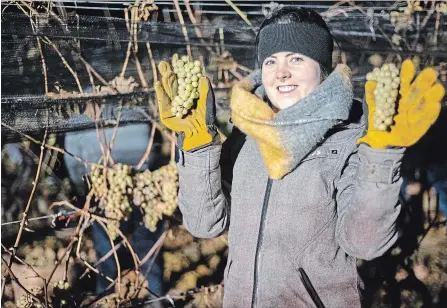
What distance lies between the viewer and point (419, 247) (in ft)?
8.48

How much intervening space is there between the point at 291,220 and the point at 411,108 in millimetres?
392

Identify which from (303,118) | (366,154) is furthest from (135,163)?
(366,154)

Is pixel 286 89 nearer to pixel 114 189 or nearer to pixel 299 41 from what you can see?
pixel 299 41

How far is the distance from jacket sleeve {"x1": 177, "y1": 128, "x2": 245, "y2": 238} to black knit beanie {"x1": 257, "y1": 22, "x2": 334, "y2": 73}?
0.26 m

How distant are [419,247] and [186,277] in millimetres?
1110

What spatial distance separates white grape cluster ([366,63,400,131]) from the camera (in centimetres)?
107

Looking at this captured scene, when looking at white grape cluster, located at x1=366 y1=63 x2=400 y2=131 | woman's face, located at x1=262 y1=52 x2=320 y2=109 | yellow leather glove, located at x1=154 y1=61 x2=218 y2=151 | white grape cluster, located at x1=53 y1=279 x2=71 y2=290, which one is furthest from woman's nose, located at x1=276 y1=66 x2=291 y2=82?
white grape cluster, located at x1=53 y1=279 x2=71 y2=290

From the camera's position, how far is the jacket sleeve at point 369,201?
1.12m

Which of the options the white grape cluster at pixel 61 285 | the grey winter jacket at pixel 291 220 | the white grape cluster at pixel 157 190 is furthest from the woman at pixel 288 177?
the white grape cluster at pixel 61 285

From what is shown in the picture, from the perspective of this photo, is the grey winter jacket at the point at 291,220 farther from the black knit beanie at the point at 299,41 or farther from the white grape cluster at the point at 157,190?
the white grape cluster at the point at 157,190

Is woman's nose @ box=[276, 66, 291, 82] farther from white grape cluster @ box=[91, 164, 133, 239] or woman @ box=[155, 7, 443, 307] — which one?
white grape cluster @ box=[91, 164, 133, 239]

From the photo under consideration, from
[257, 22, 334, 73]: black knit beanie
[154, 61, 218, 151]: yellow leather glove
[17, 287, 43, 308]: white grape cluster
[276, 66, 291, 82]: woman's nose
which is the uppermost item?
[257, 22, 334, 73]: black knit beanie

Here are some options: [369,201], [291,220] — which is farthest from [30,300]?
[369,201]

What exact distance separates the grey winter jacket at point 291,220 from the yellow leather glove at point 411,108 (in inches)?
5.6
